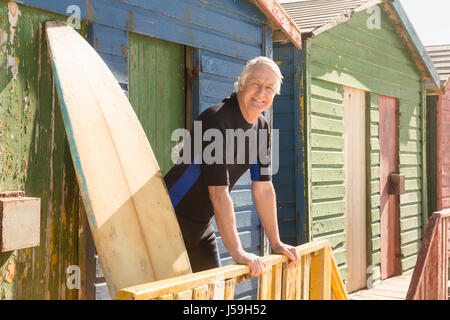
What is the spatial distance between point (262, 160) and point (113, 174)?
3.11 feet

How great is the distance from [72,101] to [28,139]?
397mm

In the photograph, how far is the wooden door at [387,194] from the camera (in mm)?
9133

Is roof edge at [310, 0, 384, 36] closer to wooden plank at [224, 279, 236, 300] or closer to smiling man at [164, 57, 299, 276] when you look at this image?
smiling man at [164, 57, 299, 276]

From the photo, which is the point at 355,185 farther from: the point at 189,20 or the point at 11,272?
the point at 11,272

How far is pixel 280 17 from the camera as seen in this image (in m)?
6.18

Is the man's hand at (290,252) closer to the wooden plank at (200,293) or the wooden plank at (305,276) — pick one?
the wooden plank at (305,276)

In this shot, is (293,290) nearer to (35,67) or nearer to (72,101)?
(72,101)

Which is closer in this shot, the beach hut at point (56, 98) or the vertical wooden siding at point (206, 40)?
the beach hut at point (56, 98)

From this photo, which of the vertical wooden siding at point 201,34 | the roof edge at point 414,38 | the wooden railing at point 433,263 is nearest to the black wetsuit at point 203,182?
the vertical wooden siding at point 201,34

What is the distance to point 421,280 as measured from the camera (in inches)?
218

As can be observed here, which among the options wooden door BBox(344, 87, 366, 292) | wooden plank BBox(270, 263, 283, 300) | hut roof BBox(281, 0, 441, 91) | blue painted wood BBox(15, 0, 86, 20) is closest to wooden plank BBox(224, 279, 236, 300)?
wooden plank BBox(270, 263, 283, 300)

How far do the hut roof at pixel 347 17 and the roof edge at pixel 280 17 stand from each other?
675 millimetres

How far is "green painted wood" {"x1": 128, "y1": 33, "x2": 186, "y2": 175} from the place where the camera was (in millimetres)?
4711

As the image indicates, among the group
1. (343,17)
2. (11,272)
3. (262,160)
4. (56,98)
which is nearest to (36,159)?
(56,98)
